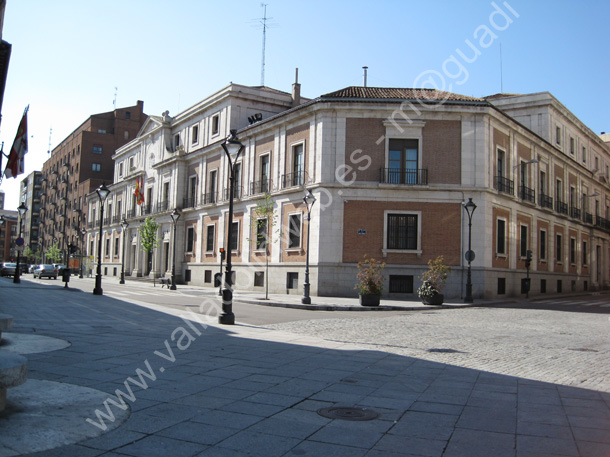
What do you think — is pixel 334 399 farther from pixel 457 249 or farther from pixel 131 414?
pixel 457 249

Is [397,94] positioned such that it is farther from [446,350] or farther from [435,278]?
[446,350]

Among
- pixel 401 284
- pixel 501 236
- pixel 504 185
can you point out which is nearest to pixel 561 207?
pixel 504 185

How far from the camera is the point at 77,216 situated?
7375 cm

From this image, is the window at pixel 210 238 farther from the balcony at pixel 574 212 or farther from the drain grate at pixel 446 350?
the drain grate at pixel 446 350

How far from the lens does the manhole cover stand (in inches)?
194

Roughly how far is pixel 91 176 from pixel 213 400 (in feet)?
246

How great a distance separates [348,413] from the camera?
5098mm

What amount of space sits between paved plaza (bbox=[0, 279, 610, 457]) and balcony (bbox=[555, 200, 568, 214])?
2861 cm

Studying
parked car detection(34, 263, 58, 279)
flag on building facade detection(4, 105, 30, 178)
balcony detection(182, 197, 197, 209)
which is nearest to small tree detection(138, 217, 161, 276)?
balcony detection(182, 197, 197, 209)

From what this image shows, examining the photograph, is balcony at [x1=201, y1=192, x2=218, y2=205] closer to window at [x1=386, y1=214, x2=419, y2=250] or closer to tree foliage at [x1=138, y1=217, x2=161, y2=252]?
tree foliage at [x1=138, y1=217, x2=161, y2=252]

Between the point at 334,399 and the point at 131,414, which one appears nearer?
the point at 131,414

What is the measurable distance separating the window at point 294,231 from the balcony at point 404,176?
5369 mm

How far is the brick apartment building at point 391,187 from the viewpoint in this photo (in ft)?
87.8

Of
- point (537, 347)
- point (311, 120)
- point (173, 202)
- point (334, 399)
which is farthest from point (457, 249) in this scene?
point (173, 202)
